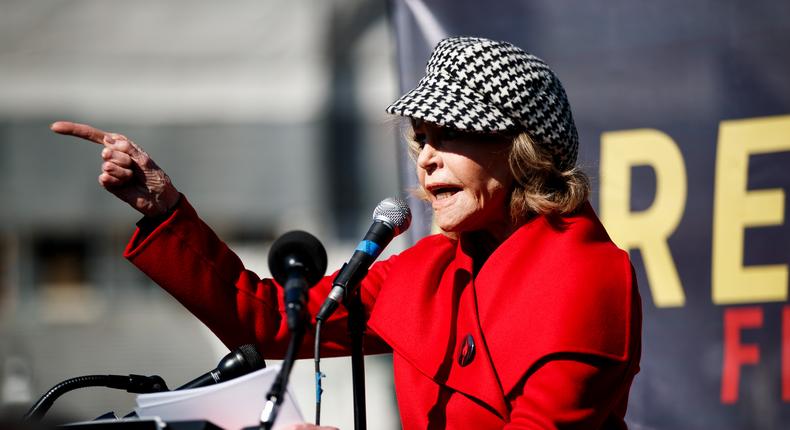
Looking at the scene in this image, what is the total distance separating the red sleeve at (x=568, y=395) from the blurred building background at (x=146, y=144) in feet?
37.7

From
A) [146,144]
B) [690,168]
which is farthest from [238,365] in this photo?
[146,144]

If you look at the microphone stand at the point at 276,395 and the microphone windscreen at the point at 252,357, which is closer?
the microphone stand at the point at 276,395

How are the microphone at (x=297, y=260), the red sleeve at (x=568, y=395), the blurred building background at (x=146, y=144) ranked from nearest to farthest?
the microphone at (x=297, y=260)
the red sleeve at (x=568, y=395)
the blurred building background at (x=146, y=144)

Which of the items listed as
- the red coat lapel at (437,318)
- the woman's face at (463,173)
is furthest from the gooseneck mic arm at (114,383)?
the woman's face at (463,173)

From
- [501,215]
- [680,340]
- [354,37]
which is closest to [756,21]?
[680,340]

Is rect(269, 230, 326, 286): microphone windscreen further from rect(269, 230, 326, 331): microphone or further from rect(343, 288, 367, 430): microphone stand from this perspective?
rect(343, 288, 367, 430): microphone stand

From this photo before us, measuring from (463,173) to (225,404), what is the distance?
0.73 meters

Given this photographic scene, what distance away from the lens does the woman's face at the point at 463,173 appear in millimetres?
2217

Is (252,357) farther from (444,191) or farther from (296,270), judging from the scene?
(444,191)

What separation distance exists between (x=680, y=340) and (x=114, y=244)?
43.1 ft

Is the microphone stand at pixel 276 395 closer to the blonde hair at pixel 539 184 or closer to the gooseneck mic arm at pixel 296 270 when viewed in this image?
the gooseneck mic arm at pixel 296 270

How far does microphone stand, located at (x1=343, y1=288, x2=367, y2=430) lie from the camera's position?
209 centimetres

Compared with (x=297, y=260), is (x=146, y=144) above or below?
below

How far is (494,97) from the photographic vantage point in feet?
7.07
